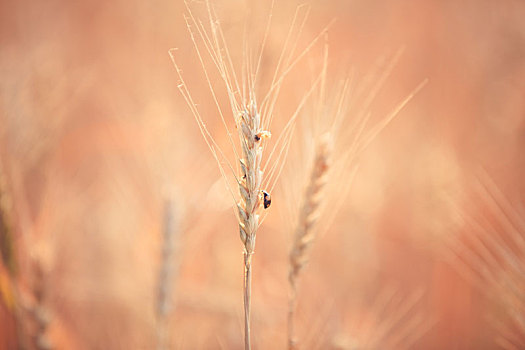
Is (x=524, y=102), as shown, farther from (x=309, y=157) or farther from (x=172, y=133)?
(x=172, y=133)

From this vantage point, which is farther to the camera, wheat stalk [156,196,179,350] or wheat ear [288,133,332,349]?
wheat stalk [156,196,179,350]

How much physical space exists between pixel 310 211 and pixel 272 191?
89 centimetres

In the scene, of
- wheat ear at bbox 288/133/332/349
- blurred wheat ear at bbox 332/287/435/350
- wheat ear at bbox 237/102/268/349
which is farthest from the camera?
blurred wheat ear at bbox 332/287/435/350

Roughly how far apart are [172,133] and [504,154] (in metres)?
1.81

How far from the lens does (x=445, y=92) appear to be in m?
2.24

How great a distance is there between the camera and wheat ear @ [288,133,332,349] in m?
0.81

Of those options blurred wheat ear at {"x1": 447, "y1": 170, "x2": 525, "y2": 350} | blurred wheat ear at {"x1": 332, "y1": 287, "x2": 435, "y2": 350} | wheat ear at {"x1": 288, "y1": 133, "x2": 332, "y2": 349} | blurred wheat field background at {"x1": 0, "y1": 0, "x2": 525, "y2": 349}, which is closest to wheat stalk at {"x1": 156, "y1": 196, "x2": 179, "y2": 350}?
blurred wheat field background at {"x1": 0, "y1": 0, "x2": 525, "y2": 349}

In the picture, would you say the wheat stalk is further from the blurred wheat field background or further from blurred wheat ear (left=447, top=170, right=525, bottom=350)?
blurred wheat ear (left=447, top=170, right=525, bottom=350)

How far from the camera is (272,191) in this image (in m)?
1.72

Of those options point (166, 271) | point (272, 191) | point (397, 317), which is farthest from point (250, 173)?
point (397, 317)

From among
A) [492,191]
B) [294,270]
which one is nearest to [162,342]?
[294,270]

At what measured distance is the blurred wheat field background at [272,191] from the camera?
1126mm

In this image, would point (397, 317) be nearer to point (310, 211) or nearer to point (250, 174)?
point (310, 211)

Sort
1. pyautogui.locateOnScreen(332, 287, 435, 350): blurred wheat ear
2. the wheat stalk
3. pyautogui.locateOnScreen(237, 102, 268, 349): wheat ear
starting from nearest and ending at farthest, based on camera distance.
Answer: pyautogui.locateOnScreen(237, 102, 268, 349): wheat ear < the wheat stalk < pyautogui.locateOnScreen(332, 287, 435, 350): blurred wheat ear
